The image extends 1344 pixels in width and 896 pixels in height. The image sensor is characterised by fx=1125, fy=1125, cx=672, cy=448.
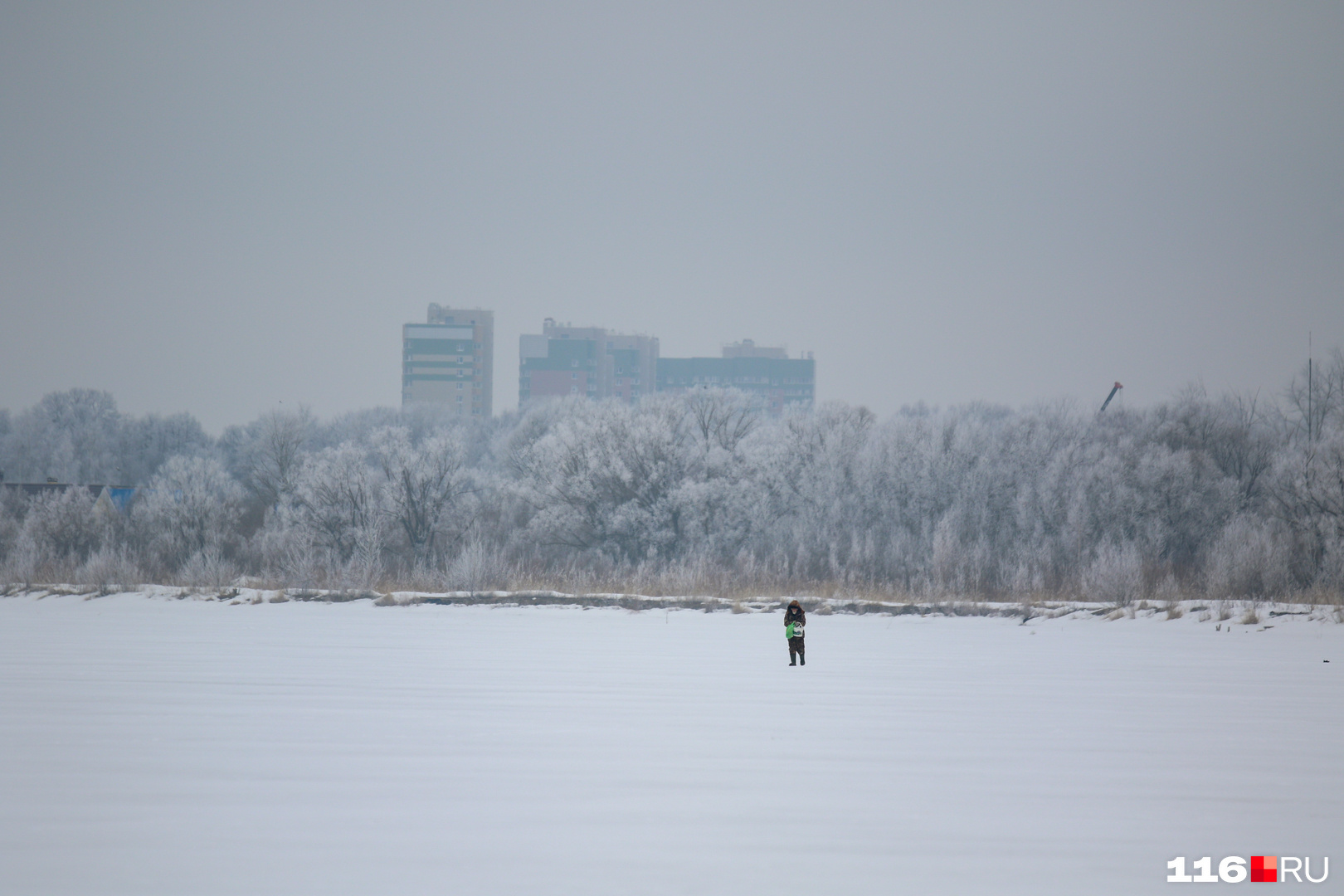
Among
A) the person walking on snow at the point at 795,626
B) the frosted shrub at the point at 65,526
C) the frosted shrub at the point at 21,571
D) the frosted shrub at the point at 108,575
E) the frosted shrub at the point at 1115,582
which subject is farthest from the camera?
the frosted shrub at the point at 65,526

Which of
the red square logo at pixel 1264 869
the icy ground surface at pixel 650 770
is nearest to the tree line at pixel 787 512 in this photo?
the icy ground surface at pixel 650 770

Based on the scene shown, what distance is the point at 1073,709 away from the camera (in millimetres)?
11297

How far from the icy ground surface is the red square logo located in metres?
0.16

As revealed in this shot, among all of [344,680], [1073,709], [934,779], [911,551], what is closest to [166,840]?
[934,779]

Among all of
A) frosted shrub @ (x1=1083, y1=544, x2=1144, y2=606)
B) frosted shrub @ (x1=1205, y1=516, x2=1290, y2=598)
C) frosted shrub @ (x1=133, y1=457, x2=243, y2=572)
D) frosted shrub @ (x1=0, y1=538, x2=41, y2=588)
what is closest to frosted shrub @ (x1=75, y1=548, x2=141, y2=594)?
frosted shrub @ (x1=0, y1=538, x2=41, y2=588)

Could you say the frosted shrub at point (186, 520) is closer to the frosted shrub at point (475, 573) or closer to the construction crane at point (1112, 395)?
the frosted shrub at point (475, 573)

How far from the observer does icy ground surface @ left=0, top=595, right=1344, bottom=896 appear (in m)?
6.11

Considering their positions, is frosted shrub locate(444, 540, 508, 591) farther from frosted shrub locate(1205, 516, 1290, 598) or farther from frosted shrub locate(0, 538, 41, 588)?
frosted shrub locate(1205, 516, 1290, 598)

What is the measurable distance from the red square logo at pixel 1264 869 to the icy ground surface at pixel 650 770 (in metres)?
0.16

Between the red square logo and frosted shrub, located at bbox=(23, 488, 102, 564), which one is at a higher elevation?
frosted shrub, located at bbox=(23, 488, 102, 564)

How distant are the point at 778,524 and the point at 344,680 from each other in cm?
2953

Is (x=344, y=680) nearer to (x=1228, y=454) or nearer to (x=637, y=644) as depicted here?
(x=637, y=644)

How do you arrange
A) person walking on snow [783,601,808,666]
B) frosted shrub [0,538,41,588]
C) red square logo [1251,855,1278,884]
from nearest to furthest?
red square logo [1251,855,1278,884]
person walking on snow [783,601,808,666]
frosted shrub [0,538,41,588]

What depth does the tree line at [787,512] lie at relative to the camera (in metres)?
28.7
